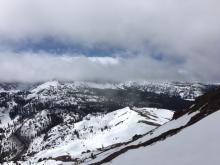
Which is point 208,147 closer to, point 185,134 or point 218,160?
point 218,160

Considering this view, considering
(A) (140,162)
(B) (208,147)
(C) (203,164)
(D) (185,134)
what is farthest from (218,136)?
(A) (140,162)

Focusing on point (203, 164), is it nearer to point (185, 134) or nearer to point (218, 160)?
point (218, 160)

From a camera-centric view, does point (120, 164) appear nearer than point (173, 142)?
No

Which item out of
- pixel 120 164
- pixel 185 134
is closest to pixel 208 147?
pixel 185 134

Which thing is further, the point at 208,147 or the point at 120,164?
the point at 120,164

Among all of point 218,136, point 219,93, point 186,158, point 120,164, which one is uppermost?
point 219,93

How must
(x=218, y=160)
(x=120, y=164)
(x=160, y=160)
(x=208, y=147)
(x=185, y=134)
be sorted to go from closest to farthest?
(x=218, y=160) → (x=208, y=147) → (x=160, y=160) → (x=185, y=134) → (x=120, y=164)

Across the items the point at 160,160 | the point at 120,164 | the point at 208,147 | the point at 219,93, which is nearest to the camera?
the point at 208,147

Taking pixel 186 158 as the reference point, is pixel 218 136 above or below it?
above

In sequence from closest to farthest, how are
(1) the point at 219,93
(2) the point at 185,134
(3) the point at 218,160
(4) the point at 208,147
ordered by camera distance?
(3) the point at 218,160, (4) the point at 208,147, (2) the point at 185,134, (1) the point at 219,93
